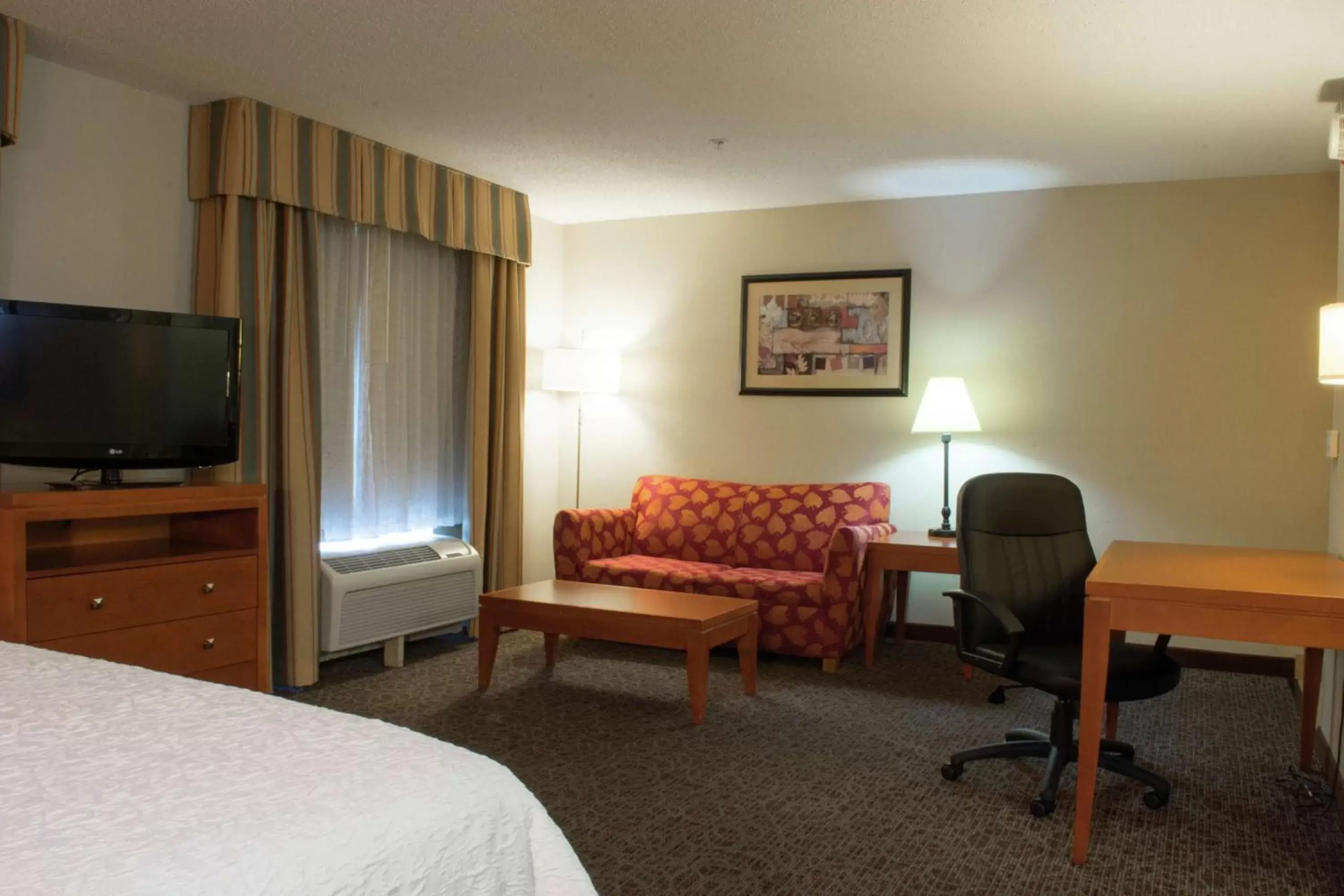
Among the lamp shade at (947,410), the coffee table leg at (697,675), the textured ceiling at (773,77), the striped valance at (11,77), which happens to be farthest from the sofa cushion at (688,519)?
the striped valance at (11,77)

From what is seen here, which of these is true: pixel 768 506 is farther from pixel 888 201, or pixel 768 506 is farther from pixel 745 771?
pixel 745 771

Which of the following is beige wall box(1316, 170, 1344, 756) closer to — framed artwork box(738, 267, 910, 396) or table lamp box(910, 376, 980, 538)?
table lamp box(910, 376, 980, 538)

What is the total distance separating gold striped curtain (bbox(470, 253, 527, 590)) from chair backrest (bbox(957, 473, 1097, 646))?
2.70 m

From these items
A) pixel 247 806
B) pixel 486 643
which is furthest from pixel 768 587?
pixel 247 806

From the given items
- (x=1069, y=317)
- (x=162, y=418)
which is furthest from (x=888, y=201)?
(x=162, y=418)

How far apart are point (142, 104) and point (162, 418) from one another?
126 cm

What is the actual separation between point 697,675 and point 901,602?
5.89ft

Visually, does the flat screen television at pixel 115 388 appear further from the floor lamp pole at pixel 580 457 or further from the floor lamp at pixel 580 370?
the floor lamp pole at pixel 580 457

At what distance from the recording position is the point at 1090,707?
2496 millimetres

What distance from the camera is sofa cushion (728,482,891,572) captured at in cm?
496

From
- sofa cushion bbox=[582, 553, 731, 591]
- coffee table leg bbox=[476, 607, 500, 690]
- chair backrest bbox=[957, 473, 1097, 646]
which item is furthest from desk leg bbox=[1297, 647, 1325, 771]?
coffee table leg bbox=[476, 607, 500, 690]

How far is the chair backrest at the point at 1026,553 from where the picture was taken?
3199mm

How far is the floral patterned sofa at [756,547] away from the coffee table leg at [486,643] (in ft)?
2.97

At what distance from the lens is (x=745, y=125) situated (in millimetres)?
4004
